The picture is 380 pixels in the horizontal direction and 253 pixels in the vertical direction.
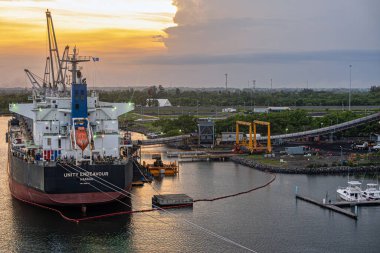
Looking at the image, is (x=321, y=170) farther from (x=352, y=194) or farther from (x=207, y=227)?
(x=207, y=227)

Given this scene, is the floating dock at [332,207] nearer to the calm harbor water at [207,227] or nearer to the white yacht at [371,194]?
the calm harbor water at [207,227]

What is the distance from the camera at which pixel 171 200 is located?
28562 millimetres

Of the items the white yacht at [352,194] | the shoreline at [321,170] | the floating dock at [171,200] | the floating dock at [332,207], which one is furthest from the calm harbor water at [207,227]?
the shoreline at [321,170]

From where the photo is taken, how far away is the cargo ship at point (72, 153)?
2696 cm

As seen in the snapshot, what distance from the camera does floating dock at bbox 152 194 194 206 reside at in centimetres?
2842

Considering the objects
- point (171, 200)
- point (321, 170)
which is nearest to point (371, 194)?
point (321, 170)

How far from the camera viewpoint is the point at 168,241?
2303 centimetres

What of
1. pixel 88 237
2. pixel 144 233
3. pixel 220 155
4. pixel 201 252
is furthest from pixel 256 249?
pixel 220 155

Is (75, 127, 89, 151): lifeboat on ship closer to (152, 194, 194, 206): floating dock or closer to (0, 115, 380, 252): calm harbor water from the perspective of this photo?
(0, 115, 380, 252): calm harbor water

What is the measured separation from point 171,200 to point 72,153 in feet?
16.8

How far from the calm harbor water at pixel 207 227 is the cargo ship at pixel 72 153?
1.15 meters

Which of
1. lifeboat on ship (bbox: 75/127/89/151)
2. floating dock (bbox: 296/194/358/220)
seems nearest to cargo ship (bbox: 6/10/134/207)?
lifeboat on ship (bbox: 75/127/89/151)

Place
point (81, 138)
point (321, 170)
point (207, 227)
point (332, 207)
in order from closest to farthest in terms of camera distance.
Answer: point (207, 227)
point (332, 207)
point (81, 138)
point (321, 170)

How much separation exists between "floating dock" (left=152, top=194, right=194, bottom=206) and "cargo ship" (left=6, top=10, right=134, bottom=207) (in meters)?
1.53
